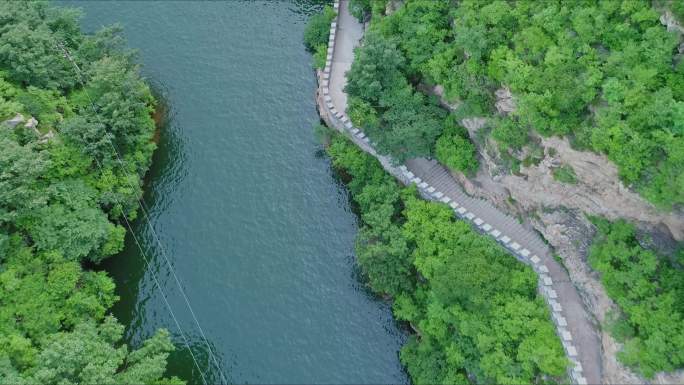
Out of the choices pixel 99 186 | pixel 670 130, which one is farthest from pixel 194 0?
pixel 670 130

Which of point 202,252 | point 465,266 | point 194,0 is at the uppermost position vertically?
point 194,0

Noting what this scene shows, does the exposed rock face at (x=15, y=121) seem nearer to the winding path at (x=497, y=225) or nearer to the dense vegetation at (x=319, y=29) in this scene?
the winding path at (x=497, y=225)

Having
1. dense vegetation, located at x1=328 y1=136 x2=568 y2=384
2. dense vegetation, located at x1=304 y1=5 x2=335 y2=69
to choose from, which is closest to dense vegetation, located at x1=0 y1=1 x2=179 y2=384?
dense vegetation, located at x1=328 y1=136 x2=568 y2=384

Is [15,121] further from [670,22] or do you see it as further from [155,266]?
[670,22]

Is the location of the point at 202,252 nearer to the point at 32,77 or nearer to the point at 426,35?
the point at 32,77

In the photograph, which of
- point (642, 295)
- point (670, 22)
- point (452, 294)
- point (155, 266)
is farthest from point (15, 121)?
point (670, 22)

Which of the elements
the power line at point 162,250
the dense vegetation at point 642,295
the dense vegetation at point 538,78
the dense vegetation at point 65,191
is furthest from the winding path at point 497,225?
the power line at point 162,250
